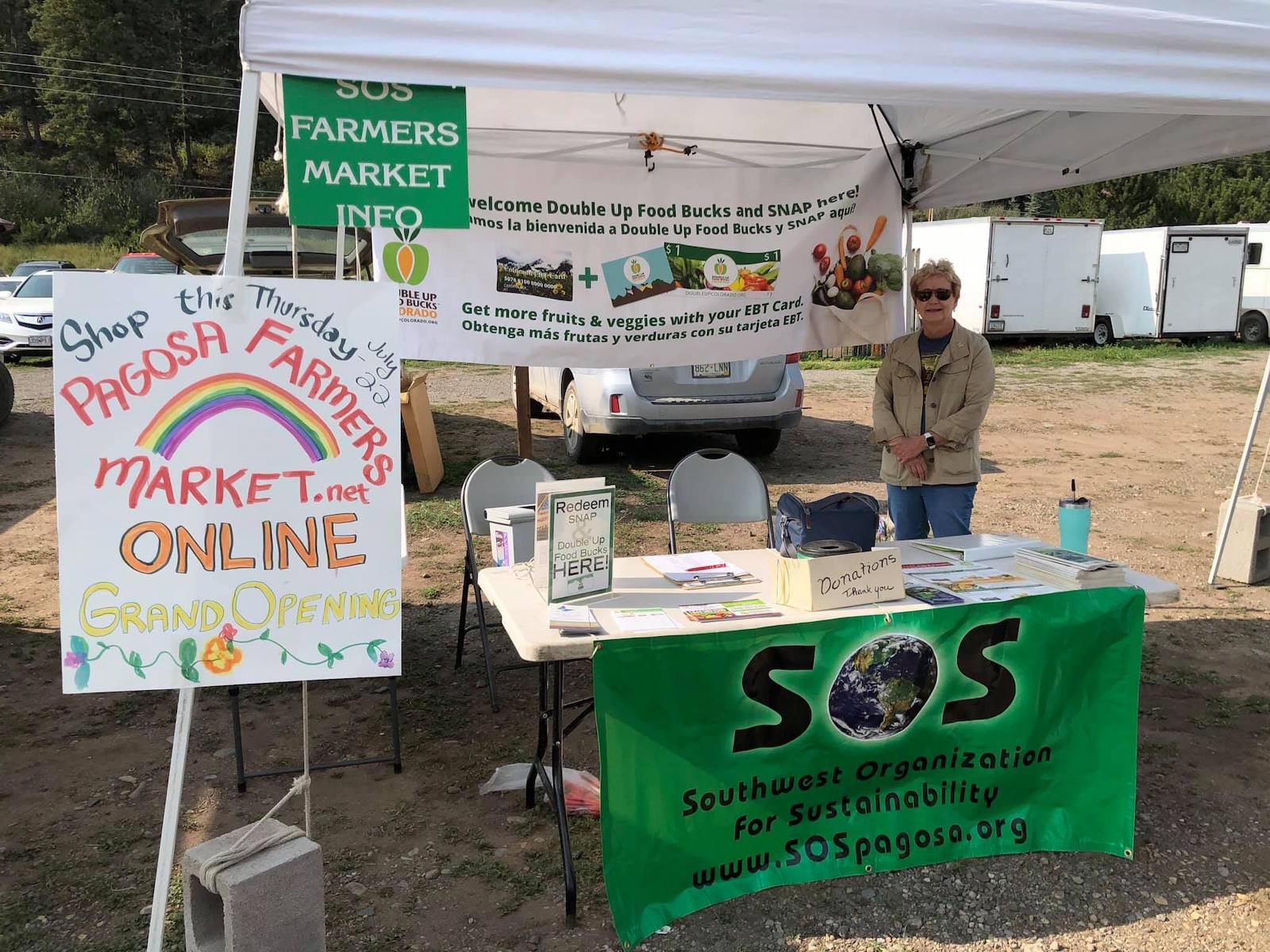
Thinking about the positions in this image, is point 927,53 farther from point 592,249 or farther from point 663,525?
point 663,525

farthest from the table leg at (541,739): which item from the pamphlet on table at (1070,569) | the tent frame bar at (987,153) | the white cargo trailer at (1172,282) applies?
the white cargo trailer at (1172,282)

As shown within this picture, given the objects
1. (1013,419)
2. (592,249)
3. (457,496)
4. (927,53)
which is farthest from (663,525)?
(1013,419)

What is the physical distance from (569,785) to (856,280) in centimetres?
276

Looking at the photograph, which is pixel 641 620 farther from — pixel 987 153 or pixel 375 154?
pixel 987 153

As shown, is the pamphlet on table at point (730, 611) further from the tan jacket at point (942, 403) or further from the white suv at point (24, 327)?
the white suv at point (24, 327)

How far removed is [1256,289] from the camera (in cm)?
1881

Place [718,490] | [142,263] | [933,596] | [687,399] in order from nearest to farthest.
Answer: [933,596]
[718,490]
[687,399]
[142,263]

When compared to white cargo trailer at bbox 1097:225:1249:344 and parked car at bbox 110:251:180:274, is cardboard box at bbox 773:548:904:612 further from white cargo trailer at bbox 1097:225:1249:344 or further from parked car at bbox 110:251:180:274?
white cargo trailer at bbox 1097:225:1249:344

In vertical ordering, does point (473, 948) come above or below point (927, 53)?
below

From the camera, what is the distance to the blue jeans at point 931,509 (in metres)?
3.90

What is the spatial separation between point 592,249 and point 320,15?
7.39 feet

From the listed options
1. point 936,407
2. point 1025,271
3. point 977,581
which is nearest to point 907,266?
point 936,407

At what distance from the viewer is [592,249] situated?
4293mm

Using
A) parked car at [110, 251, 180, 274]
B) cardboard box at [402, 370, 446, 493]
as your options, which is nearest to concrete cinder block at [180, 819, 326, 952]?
cardboard box at [402, 370, 446, 493]
